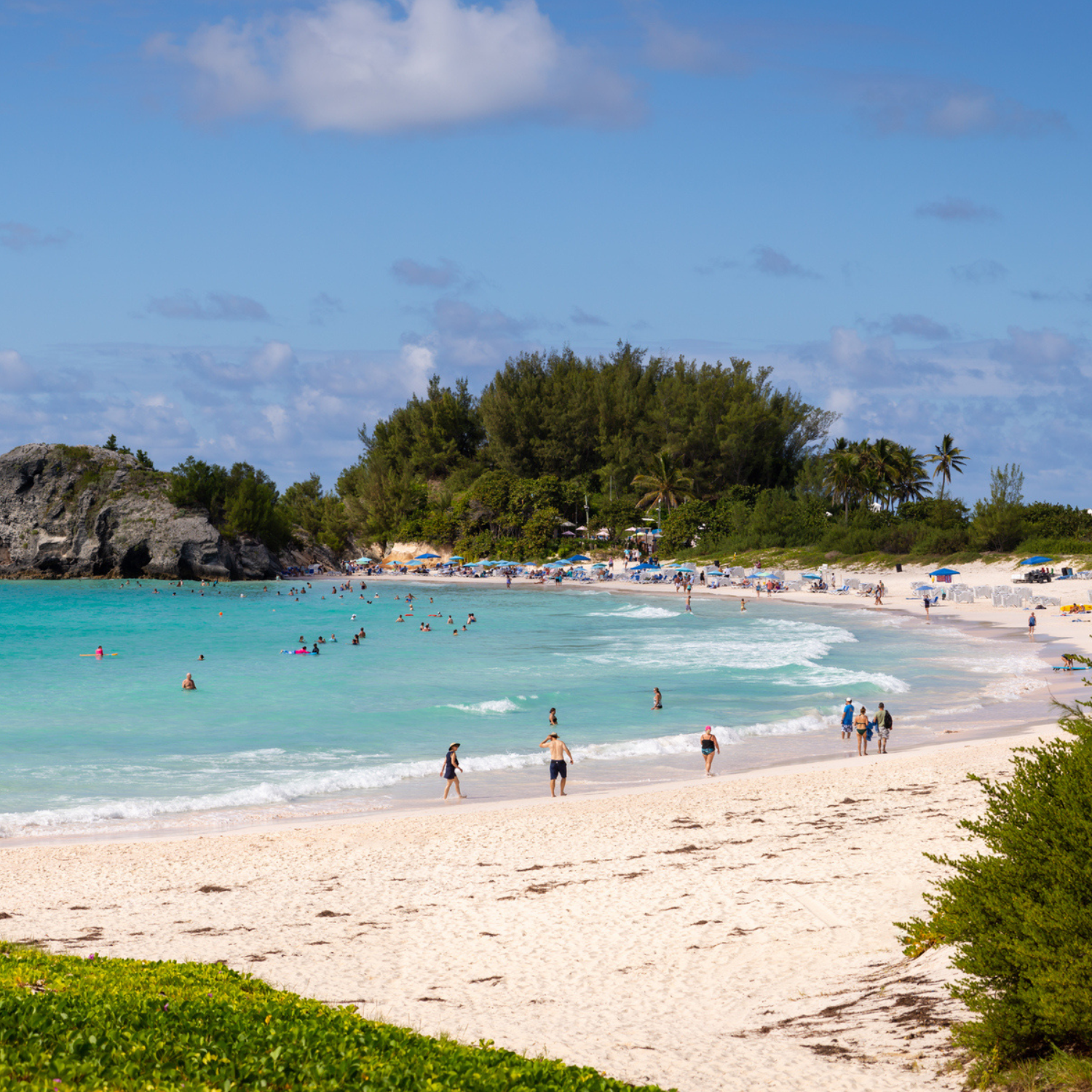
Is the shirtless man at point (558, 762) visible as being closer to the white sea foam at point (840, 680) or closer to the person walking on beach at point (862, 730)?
the person walking on beach at point (862, 730)

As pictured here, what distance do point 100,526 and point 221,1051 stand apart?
319 ft

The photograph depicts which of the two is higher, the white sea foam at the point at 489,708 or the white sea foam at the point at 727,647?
the white sea foam at the point at 727,647

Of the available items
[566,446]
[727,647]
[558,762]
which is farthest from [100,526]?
[558,762]

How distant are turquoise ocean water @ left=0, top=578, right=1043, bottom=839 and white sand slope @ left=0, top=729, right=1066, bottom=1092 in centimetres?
326

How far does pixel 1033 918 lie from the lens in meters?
5.17

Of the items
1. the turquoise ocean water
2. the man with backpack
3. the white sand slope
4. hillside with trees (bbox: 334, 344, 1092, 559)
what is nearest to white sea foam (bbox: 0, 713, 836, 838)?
the turquoise ocean water

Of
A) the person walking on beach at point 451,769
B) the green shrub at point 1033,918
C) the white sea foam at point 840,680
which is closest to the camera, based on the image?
the green shrub at point 1033,918

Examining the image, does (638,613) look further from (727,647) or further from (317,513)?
(317,513)

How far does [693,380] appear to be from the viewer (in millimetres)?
92625

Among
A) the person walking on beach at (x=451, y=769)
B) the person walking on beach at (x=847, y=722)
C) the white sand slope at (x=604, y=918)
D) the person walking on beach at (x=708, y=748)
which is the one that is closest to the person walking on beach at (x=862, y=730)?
the person walking on beach at (x=847, y=722)

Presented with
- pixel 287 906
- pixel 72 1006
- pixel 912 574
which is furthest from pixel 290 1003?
pixel 912 574

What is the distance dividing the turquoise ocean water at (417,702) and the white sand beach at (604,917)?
9.84 feet

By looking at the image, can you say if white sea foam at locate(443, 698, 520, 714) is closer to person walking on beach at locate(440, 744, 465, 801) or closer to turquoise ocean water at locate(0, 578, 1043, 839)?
turquoise ocean water at locate(0, 578, 1043, 839)

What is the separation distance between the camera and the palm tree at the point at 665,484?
85438 mm
